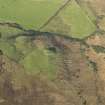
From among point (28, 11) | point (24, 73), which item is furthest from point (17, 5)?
point (24, 73)

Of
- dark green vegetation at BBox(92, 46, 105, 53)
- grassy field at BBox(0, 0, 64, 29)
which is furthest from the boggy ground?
grassy field at BBox(0, 0, 64, 29)

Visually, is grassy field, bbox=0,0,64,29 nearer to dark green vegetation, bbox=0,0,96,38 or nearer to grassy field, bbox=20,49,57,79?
dark green vegetation, bbox=0,0,96,38

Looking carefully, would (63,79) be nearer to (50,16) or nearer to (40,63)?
(40,63)

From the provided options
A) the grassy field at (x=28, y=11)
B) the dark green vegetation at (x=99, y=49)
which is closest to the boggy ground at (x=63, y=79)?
the dark green vegetation at (x=99, y=49)

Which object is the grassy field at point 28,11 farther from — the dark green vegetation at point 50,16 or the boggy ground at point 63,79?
the boggy ground at point 63,79

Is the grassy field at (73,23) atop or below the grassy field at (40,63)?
atop

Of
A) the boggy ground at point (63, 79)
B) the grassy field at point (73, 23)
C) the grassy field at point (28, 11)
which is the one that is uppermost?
the grassy field at point (28, 11)

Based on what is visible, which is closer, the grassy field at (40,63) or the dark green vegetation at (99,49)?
the grassy field at (40,63)

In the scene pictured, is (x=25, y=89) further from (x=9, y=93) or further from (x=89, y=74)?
(x=89, y=74)

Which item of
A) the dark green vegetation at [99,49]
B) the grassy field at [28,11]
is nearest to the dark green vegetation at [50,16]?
the grassy field at [28,11]

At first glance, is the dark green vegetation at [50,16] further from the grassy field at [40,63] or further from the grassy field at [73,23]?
the grassy field at [40,63]
